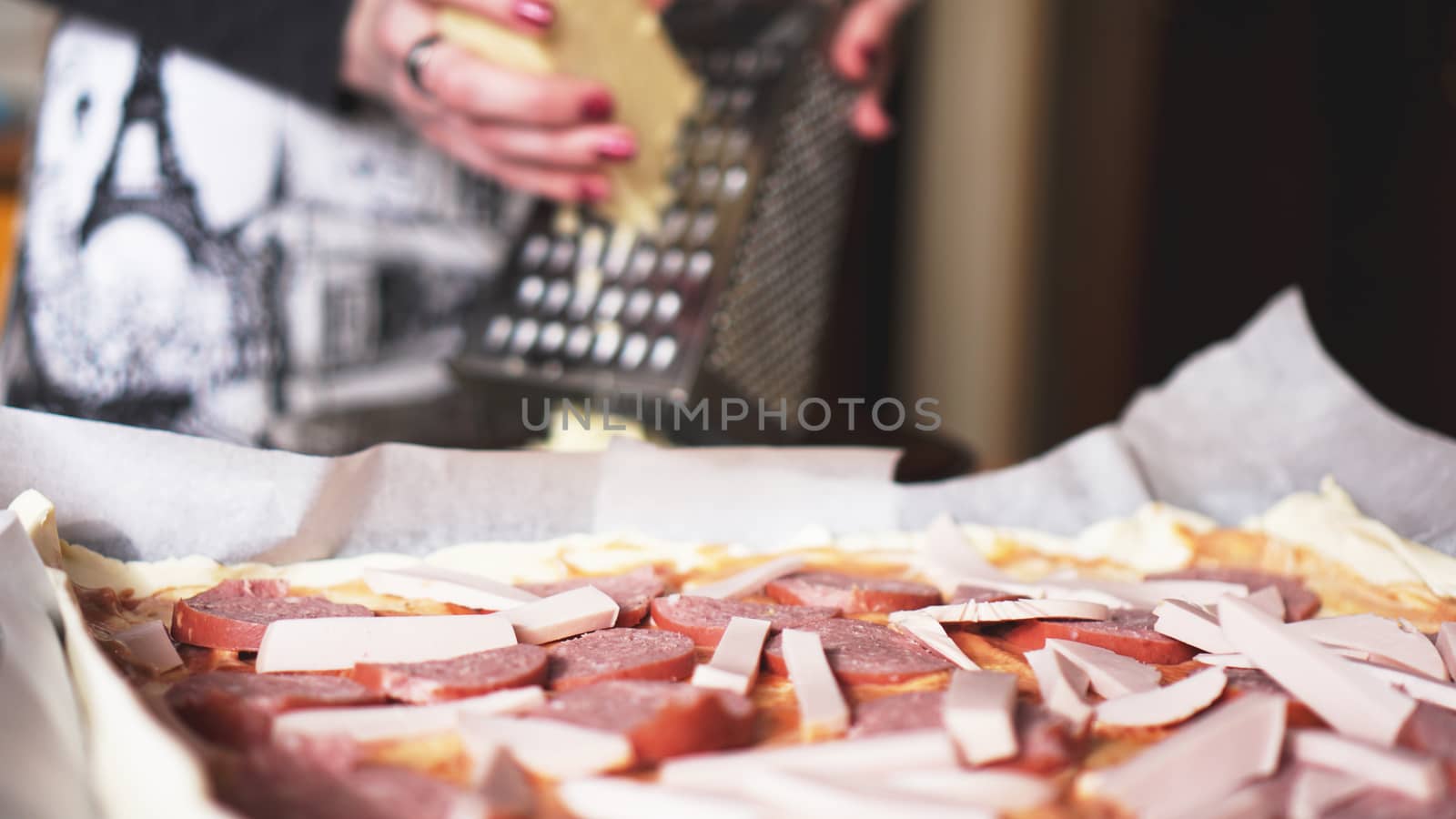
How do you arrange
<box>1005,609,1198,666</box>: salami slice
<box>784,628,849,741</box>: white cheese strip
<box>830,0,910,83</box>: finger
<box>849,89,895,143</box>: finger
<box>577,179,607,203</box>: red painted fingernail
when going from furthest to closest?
<box>849,89,895,143</box>: finger < <box>830,0,910,83</box>: finger < <box>577,179,607,203</box>: red painted fingernail < <box>1005,609,1198,666</box>: salami slice < <box>784,628,849,741</box>: white cheese strip

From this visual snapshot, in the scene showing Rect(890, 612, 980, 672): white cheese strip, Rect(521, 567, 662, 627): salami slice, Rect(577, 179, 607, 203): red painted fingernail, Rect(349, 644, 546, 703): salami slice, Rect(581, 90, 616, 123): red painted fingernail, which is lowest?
Rect(349, 644, 546, 703): salami slice

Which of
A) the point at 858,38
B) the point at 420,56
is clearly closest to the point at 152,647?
the point at 420,56

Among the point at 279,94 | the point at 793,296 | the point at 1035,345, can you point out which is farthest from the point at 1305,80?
the point at 279,94

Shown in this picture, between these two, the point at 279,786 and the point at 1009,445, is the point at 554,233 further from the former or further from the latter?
the point at 1009,445

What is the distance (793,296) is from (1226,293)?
1645 millimetres

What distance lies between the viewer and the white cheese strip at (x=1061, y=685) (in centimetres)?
49

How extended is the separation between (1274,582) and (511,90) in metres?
0.72

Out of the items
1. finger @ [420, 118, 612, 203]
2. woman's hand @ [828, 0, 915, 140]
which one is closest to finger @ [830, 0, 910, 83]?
woman's hand @ [828, 0, 915, 140]

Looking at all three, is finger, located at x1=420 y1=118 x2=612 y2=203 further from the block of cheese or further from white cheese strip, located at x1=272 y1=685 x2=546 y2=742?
white cheese strip, located at x1=272 y1=685 x2=546 y2=742

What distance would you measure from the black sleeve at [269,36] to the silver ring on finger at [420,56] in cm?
9

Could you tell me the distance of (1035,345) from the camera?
2393 mm

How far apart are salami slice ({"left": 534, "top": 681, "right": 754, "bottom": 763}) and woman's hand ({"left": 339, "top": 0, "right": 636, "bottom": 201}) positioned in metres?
0.57

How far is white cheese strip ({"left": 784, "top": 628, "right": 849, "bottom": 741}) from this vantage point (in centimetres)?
48

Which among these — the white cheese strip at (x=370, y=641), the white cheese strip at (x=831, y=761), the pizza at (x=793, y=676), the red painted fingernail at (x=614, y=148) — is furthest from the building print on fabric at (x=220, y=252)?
the white cheese strip at (x=831, y=761)
